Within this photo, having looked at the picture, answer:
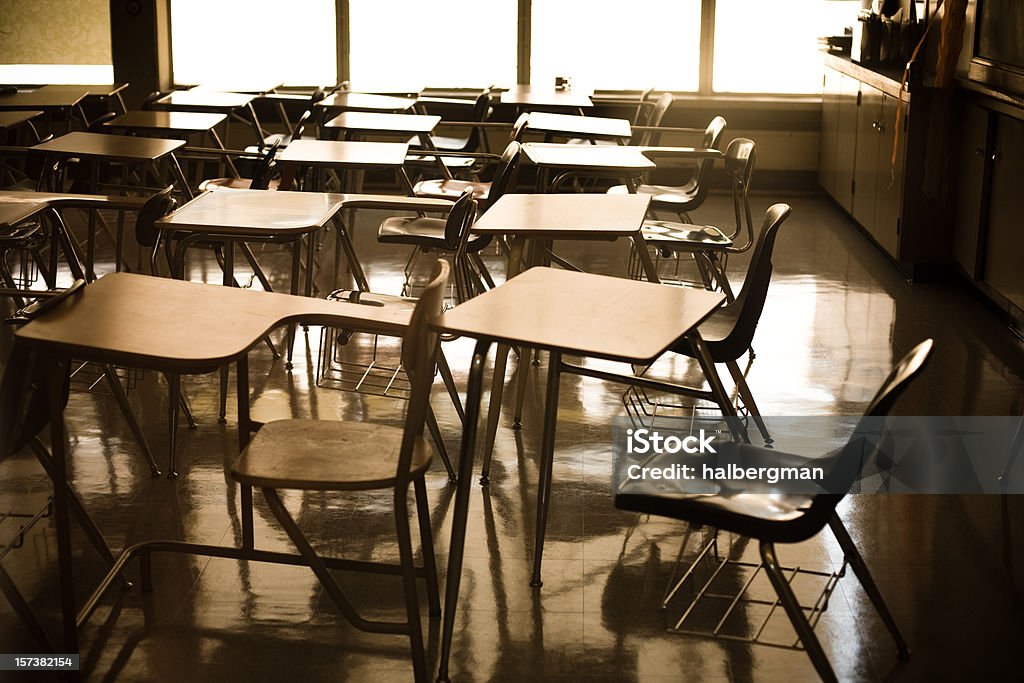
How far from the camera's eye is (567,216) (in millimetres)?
3832

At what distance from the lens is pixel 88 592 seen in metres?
2.94

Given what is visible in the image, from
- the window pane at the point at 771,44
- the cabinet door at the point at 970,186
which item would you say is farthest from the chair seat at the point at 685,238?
the window pane at the point at 771,44

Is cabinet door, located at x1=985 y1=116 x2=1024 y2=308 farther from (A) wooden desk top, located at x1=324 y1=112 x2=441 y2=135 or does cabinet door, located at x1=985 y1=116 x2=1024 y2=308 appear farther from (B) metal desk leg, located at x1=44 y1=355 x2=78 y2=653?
(B) metal desk leg, located at x1=44 y1=355 x2=78 y2=653

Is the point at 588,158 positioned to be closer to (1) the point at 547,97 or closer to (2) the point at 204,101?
(1) the point at 547,97

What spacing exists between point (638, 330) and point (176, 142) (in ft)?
11.5

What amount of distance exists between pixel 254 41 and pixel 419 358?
7581 mm

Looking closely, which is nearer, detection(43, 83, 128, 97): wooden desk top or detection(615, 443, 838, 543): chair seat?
detection(615, 443, 838, 543): chair seat

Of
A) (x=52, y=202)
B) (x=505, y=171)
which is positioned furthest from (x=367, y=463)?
(x=505, y=171)

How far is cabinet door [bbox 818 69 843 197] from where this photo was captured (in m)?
8.24

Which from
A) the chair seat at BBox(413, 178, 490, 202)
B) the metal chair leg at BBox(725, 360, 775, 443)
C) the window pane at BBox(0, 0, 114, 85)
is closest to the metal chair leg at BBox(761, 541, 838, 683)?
the metal chair leg at BBox(725, 360, 775, 443)

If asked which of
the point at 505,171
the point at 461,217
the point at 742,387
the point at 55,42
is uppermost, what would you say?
the point at 55,42

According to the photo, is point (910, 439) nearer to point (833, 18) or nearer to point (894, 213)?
point (894, 213)

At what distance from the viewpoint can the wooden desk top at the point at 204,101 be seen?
7.25 m

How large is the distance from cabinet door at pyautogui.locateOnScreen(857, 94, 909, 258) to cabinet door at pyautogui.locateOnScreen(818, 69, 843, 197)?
133 centimetres
